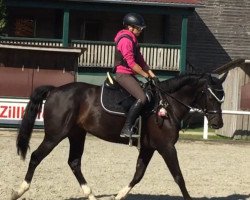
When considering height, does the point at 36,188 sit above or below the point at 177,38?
below

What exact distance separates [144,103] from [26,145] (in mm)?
1973

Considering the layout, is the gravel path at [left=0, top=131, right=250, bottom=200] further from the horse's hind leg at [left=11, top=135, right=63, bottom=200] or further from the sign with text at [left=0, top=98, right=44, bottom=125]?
the sign with text at [left=0, top=98, right=44, bottom=125]

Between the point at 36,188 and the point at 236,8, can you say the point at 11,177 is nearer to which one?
the point at 36,188

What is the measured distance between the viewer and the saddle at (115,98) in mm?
8945

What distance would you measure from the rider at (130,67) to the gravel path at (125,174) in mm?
1485

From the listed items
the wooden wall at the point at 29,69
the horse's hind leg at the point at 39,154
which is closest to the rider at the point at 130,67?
the horse's hind leg at the point at 39,154

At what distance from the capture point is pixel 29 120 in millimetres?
9391

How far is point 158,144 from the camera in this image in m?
8.77

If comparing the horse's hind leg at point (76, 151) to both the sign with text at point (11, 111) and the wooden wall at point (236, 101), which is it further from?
the wooden wall at point (236, 101)

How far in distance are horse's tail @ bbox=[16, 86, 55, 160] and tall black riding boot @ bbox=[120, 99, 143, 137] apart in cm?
147

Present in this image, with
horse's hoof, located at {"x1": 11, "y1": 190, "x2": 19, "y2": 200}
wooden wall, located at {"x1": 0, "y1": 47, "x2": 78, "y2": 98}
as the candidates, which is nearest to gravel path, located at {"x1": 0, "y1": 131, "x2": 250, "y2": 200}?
horse's hoof, located at {"x1": 11, "y1": 190, "x2": 19, "y2": 200}

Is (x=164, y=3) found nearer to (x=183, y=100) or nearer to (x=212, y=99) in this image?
(x=183, y=100)

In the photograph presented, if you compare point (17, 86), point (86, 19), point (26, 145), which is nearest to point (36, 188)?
point (26, 145)

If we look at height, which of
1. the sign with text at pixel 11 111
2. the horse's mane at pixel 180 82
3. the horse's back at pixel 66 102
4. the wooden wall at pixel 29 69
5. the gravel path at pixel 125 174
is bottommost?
the gravel path at pixel 125 174
